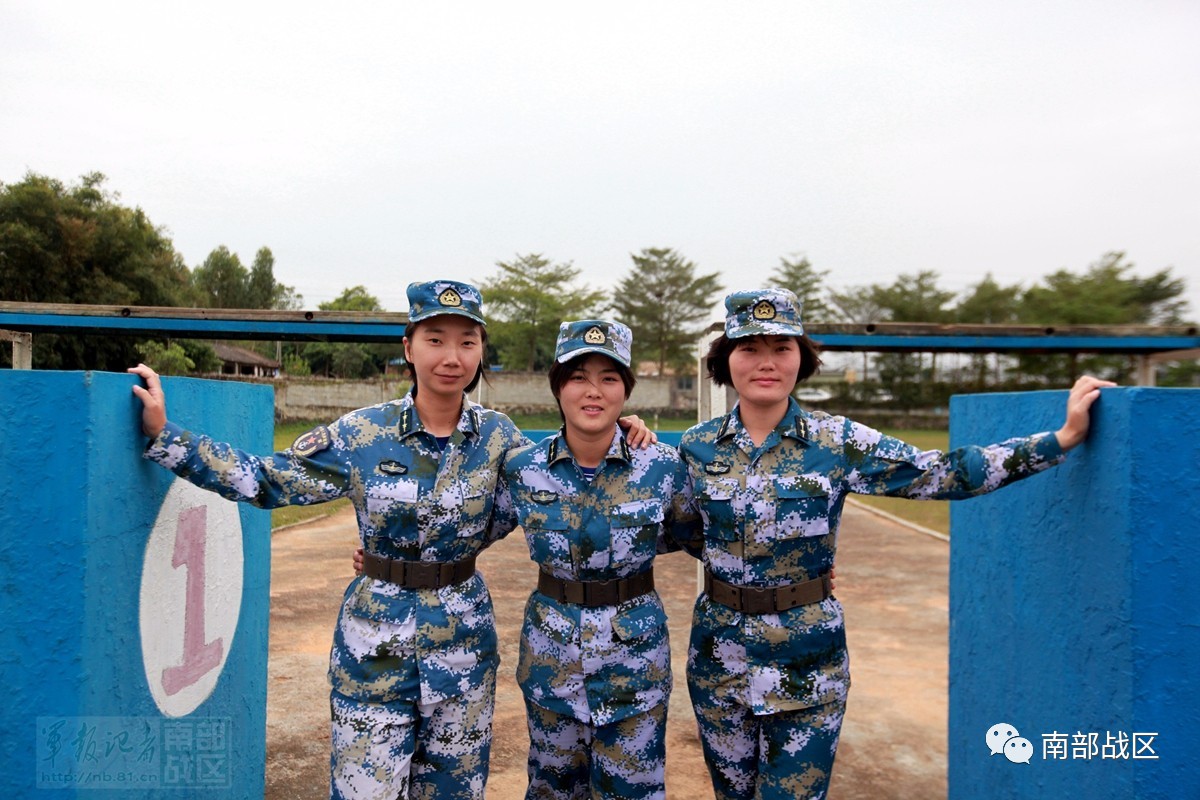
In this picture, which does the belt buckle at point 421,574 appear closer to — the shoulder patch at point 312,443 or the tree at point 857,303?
the shoulder patch at point 312,443

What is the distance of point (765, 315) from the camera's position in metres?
2.46

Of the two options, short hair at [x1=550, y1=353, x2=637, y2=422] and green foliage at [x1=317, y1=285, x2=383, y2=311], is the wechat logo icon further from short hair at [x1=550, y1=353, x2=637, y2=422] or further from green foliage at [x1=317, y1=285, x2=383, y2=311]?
green foliage at [x1=317, y1=285, x2=383, y2=311]

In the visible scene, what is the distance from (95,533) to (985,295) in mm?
50534

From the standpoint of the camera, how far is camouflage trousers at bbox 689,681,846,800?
235 cm

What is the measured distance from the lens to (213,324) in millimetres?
9047

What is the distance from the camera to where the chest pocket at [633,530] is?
8.05 ft

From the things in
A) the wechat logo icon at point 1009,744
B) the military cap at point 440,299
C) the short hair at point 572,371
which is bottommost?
the wechat logo icon at point 1009,744

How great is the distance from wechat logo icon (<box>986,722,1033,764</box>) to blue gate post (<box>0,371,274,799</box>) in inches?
101

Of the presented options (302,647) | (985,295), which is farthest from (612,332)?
(985,295)

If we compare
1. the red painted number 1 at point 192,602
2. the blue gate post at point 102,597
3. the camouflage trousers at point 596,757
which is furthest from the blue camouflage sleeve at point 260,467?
the camouflage trousers at point 596,757

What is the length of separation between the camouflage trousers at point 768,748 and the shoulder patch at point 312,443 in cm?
136

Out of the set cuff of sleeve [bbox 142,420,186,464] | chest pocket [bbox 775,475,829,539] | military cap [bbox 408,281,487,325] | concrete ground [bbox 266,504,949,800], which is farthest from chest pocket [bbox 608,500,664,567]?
concrete ground [bbox 266,504,949,800]

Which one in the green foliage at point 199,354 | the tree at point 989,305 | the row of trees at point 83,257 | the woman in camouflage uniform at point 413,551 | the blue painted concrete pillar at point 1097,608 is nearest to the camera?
the blue painted concrete pillar at point 1097,608

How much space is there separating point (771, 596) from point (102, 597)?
5.92ft
